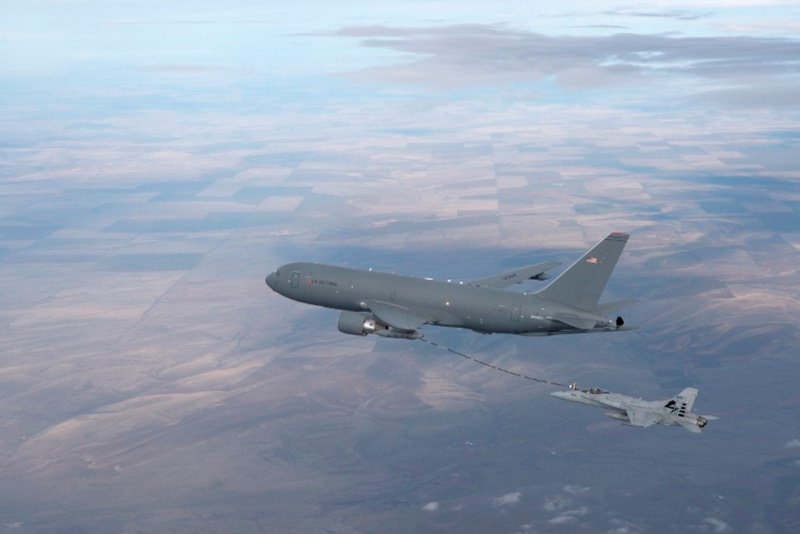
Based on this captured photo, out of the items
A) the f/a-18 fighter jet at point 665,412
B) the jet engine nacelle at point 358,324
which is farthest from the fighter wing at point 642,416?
the jet engine nacelle at point 358,324

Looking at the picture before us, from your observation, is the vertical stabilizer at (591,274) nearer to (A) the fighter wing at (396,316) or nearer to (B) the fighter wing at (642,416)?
(A) the fighter wing at (396,316)

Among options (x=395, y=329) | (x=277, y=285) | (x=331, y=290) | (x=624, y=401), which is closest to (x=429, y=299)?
(x=395, y=329)

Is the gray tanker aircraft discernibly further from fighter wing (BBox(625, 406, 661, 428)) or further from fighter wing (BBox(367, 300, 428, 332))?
fighter wing (BBox(625, 406, 661, 428))

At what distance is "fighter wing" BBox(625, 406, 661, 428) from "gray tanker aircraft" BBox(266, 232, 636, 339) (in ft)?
67.2

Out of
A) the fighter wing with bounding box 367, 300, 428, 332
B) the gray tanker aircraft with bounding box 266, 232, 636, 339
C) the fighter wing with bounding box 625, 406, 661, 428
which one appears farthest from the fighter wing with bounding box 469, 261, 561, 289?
the fighter wing with bounding box 625, 406, 661, 428

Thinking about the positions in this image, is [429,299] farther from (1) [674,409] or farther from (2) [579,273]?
(1) [674,409]

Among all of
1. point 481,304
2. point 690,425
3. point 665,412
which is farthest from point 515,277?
point 690,425

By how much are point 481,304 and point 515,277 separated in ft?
56.8

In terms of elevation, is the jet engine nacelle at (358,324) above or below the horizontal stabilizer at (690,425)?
above

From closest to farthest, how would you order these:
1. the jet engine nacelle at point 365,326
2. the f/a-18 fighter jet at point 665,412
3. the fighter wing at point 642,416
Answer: the jet engine nacelle at point 365,326 < the f/a-18 fighter jet at point 665,412 < the fighter wing at point 642,416

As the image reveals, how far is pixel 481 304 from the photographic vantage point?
11138 centimetres

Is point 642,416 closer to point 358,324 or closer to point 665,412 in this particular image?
point 665,412

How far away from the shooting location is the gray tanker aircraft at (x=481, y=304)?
10925 cm

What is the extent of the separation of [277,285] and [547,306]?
125 ft
